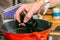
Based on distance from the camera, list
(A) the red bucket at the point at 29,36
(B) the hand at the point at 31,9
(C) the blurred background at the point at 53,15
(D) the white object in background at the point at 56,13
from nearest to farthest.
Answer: (A) the red bucket at the point at 29,36 → (B) the hand at the point at 31,9 → (C) the blurred background at the point at 53,15 → (D) the white object in background at the point at 56,13

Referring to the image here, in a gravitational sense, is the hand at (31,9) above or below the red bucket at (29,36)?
above

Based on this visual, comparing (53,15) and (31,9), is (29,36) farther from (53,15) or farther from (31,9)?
(53,15)

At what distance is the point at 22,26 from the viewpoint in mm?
1047

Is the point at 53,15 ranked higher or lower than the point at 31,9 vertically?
lower

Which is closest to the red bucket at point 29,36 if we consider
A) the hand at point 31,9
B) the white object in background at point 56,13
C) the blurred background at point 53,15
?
the hand at point 31,9

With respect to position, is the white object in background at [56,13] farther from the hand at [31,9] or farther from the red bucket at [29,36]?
the red bucket at [29,36]

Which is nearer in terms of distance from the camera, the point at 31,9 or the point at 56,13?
the point at 31,9

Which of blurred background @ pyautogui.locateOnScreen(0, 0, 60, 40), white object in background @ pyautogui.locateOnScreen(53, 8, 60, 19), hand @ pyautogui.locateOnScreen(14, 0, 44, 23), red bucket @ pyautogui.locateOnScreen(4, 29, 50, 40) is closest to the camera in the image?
red bucket @ pyautogui.locateOnScreen(4, 29, 50, 40)

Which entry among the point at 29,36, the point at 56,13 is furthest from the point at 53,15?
the point at 29,36

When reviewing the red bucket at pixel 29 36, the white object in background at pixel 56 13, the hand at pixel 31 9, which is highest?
the hand at pixel 31 9

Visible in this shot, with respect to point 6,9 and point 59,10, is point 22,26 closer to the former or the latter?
point 6,9

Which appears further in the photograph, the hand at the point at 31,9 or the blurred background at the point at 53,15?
the blurred background at the point at 53,15

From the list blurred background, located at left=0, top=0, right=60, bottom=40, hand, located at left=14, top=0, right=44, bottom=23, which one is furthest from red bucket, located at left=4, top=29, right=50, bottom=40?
blurred background, located at left=0, top=0, right=60, bottom=40

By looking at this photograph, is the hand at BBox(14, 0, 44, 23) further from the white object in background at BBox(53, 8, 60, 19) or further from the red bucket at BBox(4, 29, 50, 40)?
the white object in background at BBox(53, 8, 60, 19)
